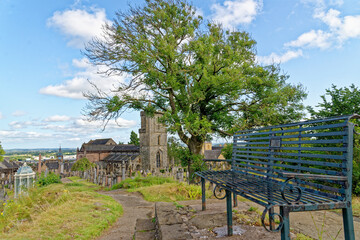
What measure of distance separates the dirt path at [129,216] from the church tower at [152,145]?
110 ft

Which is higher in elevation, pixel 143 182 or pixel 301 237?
pixel 301 237

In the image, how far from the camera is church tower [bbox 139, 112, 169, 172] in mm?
42125

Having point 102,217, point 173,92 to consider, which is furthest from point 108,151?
point 102,217

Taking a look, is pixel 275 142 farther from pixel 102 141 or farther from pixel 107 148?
pixel 102 141

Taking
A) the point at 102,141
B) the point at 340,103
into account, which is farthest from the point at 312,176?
the point at 102,141

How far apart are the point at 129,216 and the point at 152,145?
121 feet

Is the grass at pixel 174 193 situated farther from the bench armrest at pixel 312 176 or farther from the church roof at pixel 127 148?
the church roof at pixel 127 148

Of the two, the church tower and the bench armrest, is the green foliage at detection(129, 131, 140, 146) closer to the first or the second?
the church tower

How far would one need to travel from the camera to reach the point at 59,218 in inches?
197

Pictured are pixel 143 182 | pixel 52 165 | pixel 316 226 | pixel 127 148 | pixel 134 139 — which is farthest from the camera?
pixel 134 139

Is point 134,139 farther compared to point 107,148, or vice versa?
point 134,139

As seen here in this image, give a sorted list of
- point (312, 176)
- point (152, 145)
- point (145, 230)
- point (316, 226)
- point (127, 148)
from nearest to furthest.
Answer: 1. point (312, 176)
2. point (316, 226)
3. point (145, 230)
4. point (152, 145)
5. point (127, 148)

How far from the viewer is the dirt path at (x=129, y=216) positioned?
460cm

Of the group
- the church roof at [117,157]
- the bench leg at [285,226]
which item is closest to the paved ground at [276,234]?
the bench leg at [285,226]
